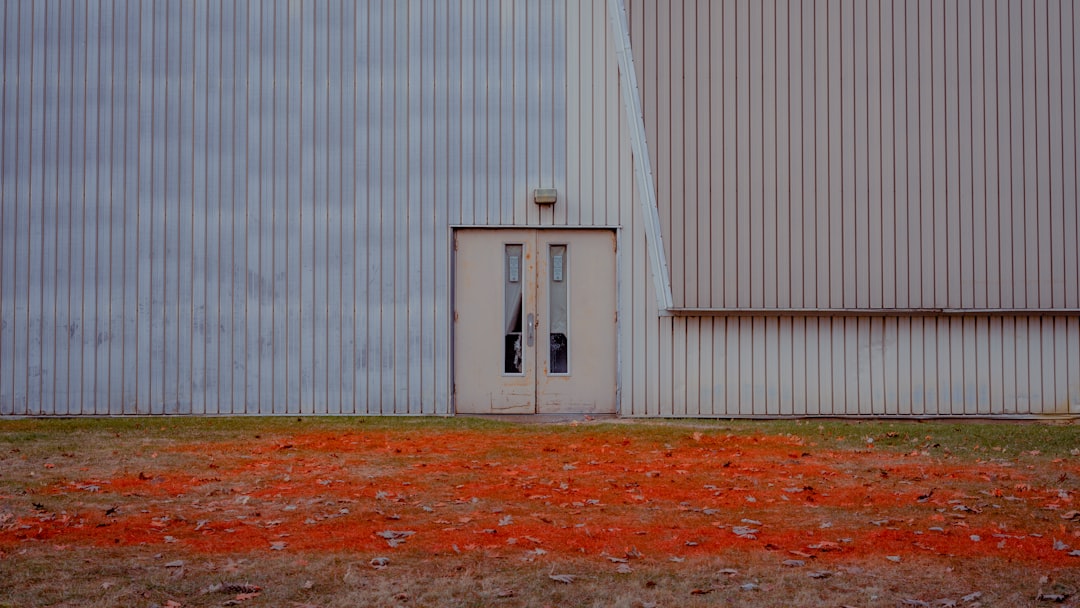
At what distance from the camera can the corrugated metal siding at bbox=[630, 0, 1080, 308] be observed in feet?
42.9

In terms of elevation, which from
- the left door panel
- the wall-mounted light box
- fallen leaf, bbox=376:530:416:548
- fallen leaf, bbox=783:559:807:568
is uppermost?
the wall-mounted light box

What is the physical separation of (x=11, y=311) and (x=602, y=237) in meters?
7.35

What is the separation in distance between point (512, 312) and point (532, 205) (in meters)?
1.36

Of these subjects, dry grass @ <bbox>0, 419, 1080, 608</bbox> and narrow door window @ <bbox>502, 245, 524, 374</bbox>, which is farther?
narrow door window @ <bbox>502, 245, 524, 374</bbox>

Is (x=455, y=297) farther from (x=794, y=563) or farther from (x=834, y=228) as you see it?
(x=794, y=563)

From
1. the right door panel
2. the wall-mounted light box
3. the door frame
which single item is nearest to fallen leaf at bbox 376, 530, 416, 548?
the door frame

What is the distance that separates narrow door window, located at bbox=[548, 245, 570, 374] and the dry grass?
2511 mm

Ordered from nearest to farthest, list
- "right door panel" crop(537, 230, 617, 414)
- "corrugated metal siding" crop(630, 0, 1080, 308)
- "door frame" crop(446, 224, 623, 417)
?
1. "corrugated metal siding" crop(630, 0, 1080, 308)
2. "door frame" crop(446, 224, 623, 417)
3. "right door panel" crop(537, 230, 617, 414)

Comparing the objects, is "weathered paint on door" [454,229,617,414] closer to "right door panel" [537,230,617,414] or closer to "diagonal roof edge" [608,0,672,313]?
"right door panel" [537,230,617,414]

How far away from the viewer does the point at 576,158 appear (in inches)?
526

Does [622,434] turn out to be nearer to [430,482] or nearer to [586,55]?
[430,482]

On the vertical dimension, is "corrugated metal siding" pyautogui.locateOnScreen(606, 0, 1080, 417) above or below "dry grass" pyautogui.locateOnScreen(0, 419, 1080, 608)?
above

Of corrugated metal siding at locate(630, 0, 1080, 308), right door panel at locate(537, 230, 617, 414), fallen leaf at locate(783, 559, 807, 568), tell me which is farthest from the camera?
right door panel at locate(537, 230, 617, 414)

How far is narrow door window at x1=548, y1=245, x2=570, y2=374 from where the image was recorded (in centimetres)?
1339
